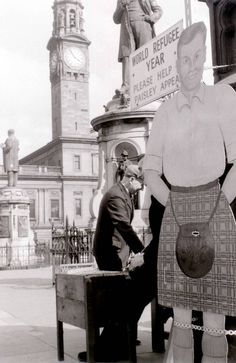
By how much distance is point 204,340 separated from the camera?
14.4 feet

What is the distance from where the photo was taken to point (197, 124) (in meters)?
4.44

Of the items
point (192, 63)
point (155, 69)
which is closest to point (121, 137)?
point (155, 69)

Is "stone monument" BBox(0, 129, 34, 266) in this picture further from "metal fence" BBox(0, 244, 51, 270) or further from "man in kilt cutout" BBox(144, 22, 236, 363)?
"man in kilt cutout" BBox(144, 22, 236, 363)

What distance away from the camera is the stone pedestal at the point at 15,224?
92.9 feet

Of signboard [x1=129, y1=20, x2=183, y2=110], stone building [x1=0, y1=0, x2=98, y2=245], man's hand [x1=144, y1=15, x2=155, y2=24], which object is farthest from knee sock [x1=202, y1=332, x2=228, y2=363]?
stone building [x1=0, y1=0, x2=98, y2=245]

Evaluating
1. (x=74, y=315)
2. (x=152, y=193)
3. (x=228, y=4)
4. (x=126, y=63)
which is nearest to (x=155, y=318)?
(x=74, y=315)

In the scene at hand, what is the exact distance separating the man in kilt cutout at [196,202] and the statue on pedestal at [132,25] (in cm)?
891

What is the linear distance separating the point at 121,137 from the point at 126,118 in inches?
20.3

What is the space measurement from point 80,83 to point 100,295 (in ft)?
268

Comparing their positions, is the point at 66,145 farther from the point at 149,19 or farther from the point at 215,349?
the point at 215,349

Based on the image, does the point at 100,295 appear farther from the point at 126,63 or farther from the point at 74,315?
the point at 126,63

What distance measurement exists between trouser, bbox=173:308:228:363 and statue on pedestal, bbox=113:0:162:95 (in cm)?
959

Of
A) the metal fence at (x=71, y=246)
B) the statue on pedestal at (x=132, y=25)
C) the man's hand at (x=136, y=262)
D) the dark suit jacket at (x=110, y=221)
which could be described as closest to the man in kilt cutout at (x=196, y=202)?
the man's hand at (x=136, y=262)

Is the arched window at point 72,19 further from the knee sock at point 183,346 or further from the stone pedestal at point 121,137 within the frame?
the knee sock at point 183,346
